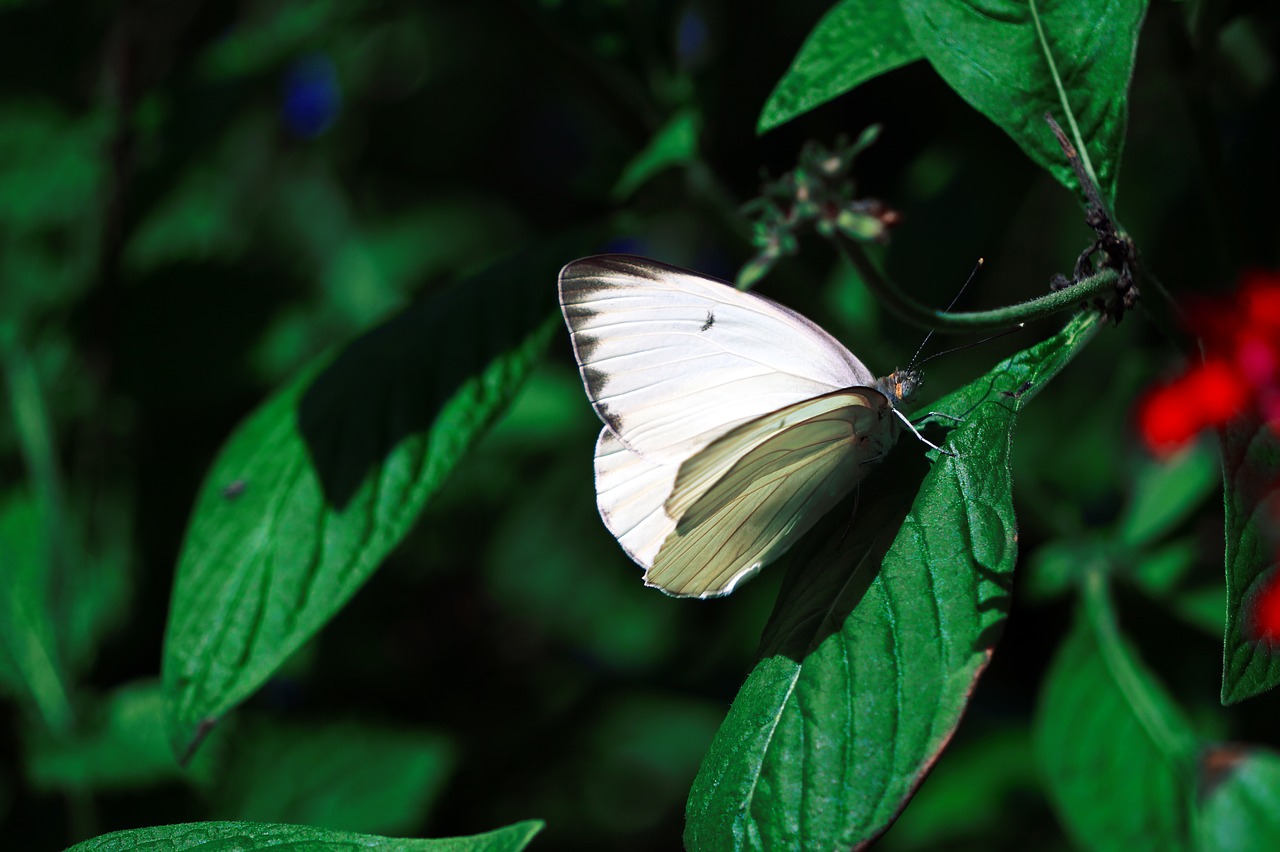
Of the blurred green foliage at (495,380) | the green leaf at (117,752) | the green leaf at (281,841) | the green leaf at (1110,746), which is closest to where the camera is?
the green leaf at (281,841)

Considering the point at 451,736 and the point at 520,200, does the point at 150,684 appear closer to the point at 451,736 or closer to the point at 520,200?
the point at 451,736

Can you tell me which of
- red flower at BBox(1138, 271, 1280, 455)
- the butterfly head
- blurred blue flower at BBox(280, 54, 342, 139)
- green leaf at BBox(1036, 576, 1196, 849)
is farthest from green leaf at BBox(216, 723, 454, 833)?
blurred blue flower at BBox(280, 54, 342, 139)

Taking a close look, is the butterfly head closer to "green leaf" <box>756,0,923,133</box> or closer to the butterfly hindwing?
the butterfly hindwing

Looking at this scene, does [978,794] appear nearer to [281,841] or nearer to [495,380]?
[495,380]

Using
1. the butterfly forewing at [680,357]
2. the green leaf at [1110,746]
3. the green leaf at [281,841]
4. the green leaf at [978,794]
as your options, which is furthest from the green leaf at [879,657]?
the green leaf at [978,794]

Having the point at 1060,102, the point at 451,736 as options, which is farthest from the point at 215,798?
the point at 1060,102

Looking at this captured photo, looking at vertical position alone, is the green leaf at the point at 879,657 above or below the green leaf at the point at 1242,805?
above

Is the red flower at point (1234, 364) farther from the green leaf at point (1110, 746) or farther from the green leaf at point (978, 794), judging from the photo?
the green leaf at point (978, 794)
